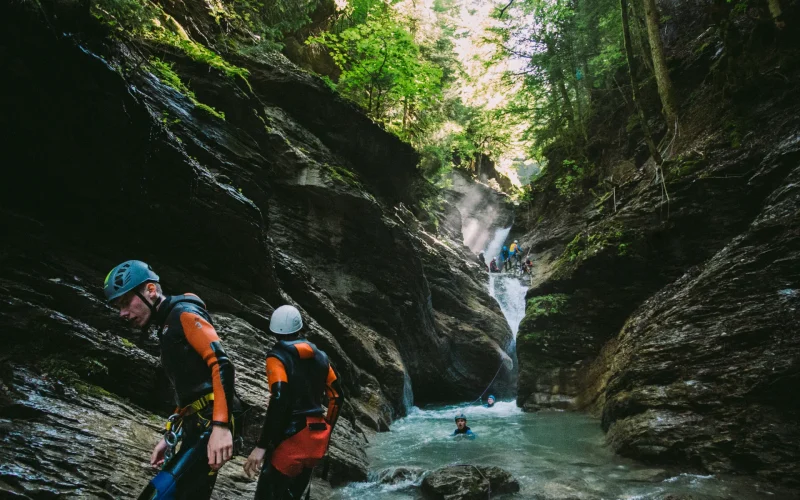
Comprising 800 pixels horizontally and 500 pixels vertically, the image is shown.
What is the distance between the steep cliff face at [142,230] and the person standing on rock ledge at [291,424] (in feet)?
4.23

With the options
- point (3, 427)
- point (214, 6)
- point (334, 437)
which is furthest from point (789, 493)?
point (214, 6)

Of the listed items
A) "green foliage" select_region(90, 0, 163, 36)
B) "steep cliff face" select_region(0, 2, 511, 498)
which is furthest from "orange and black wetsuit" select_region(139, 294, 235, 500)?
"green foliage" select_region(90, 0, 163, 36)

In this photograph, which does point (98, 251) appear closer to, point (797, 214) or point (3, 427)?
point (3, 427)

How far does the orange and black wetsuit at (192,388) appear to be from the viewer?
2645mm

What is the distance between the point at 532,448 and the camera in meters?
9.61

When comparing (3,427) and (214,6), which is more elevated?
(214,6)

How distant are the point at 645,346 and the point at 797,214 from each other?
13.0ft

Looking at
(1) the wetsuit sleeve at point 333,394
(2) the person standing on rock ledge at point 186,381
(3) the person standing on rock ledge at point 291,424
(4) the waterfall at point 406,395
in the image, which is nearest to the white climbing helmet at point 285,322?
(3) the person standing on rock ledge at point 291,424

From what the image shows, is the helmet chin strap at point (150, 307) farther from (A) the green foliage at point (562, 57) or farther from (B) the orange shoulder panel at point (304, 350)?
(A) the green foliage at point (562, 57)

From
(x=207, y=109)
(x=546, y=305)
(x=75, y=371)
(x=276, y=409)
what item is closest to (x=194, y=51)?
(x=207, y=109)

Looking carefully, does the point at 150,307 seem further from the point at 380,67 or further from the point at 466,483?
the point at 380,67

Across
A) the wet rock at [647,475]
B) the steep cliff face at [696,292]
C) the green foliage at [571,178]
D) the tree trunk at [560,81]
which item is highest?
the tree trunk at [560,81]

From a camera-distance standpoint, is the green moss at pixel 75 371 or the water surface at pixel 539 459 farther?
the water surface at pixel 539 459

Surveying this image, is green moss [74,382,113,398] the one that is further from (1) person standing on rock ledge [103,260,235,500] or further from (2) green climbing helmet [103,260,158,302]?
(2) green climbing helmet [103,260,158,302]
